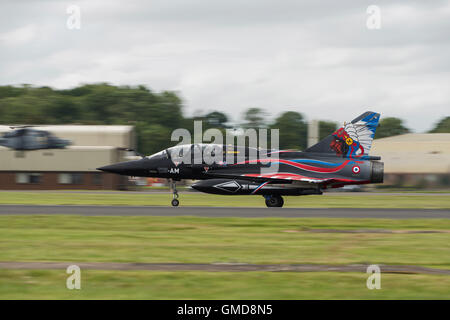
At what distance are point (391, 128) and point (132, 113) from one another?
195 feet

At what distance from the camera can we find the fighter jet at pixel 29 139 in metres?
60.1

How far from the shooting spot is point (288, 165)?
2986cm

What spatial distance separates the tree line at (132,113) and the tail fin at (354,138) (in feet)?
273

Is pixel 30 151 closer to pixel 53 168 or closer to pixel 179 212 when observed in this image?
pixel 53 168

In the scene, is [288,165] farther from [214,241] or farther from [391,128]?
[391,128]

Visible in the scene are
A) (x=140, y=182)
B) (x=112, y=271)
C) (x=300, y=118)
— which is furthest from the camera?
(x=300, y=118)

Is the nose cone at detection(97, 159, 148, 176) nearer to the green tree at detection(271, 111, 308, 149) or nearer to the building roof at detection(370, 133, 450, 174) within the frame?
the building roof at detection(370, 133, 450, 174)

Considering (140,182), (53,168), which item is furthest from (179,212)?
(140,182)

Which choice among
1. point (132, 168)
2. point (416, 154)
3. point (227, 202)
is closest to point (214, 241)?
point (132, 168)

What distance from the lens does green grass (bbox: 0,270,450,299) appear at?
33.8ft

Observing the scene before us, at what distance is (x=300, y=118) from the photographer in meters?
131

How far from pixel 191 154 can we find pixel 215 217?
275 inches

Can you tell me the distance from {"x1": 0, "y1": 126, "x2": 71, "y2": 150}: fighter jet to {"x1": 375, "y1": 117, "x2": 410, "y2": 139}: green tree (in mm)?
94462

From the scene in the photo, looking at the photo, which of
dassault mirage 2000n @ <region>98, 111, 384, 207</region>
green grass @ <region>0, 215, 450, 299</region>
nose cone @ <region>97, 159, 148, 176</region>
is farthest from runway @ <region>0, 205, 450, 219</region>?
nose cone @ <region>97, 159, 148, 176</region>
